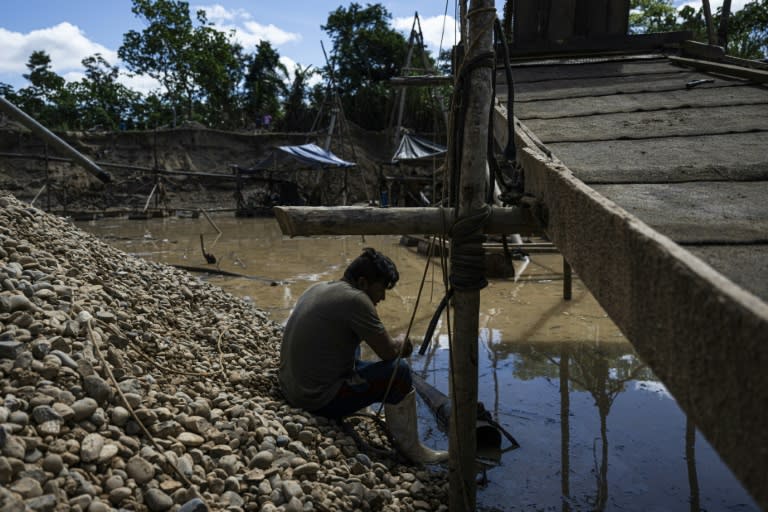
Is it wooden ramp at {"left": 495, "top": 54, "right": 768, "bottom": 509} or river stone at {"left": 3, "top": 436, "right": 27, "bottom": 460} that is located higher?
wooden ramp at {"left": 495, "top": 54, "right": 768, "bottom": 509}

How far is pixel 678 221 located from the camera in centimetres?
156

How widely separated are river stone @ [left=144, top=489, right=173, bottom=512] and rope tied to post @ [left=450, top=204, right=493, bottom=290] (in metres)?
1.42

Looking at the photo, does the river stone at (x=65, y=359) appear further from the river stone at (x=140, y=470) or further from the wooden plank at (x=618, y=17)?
the wooden plank at (x=618, y=17)

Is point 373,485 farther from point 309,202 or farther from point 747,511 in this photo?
point 309,202

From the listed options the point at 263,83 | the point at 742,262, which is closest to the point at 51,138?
the point at 742,262

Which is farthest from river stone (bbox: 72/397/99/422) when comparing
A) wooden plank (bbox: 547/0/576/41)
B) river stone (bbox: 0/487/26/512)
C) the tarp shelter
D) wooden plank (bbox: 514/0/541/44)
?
the tarp shelter

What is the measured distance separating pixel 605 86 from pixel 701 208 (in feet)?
8.29

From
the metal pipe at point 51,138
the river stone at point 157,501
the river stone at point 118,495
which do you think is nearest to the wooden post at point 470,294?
the river stone at point 157,501

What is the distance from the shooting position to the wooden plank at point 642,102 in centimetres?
317

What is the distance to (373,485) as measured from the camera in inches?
107

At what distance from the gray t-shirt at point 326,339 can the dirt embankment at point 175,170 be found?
1659cm

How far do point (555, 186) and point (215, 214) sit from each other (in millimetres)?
20475

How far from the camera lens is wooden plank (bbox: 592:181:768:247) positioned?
1.43m

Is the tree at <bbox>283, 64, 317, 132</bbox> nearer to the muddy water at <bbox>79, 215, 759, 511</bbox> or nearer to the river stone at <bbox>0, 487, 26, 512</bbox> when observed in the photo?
the muddy water at <bbox>79, 215, 759, 511</bbox>
